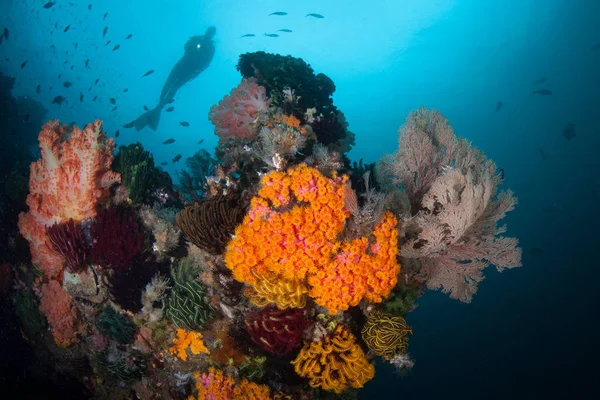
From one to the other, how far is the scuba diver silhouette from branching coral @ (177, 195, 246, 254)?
32.4 metres

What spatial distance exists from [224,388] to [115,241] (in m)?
3.11

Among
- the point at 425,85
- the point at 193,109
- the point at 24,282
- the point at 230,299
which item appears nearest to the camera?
the point at 230,299

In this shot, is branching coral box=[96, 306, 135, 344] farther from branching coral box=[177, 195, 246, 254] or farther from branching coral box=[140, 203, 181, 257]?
branching coral box=[177, 195, 246, 254]

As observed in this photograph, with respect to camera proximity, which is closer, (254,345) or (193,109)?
(254,345)

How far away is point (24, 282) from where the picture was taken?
7629mm

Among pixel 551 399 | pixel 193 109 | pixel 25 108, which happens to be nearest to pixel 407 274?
pixel 25 108

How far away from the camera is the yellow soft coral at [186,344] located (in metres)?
4.86

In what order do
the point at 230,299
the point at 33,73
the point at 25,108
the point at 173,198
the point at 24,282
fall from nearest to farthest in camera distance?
1. the point at 230,299
2. the point at 173,198
3. the point at 24,282
4. the point at 25,108
5. the point at 33,73

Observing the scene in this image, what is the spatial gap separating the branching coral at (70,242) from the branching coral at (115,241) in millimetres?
227

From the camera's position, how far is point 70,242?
5.29 meters

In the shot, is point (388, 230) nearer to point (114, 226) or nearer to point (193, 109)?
point (114, 226)

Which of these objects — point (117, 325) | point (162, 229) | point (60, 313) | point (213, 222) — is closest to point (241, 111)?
point (162, 229)

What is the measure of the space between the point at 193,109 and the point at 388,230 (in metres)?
141

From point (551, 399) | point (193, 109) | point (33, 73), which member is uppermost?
point (33, 73)
